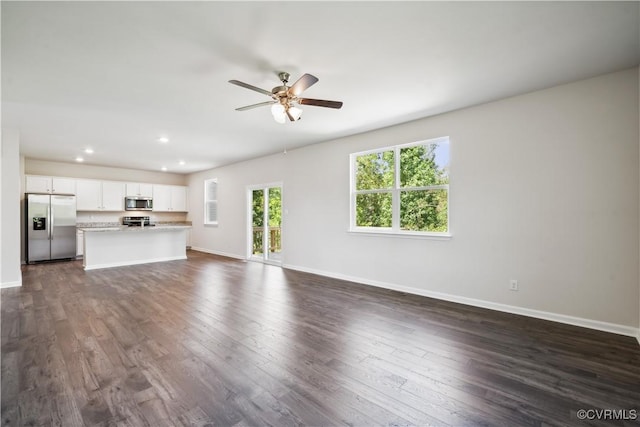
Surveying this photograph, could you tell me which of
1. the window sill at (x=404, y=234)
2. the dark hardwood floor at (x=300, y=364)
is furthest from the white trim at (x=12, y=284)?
the window sill at (x=404, y=234)

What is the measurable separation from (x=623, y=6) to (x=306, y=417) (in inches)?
135

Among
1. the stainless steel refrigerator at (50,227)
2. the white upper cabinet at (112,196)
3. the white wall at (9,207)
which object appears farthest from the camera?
the white upper cabinet at (112,196)

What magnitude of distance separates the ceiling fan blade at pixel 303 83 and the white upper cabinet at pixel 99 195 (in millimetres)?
7925

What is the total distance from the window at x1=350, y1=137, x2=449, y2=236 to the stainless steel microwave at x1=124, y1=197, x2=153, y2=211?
6956mm

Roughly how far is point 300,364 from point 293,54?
8.69ft

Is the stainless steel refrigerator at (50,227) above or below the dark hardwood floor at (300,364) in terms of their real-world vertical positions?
above

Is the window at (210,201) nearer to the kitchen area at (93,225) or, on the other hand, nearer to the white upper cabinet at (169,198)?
the white upper cabinet at (169,198)

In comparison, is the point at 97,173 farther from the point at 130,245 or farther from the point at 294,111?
the point at 294,111

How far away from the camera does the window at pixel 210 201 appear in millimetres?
9023

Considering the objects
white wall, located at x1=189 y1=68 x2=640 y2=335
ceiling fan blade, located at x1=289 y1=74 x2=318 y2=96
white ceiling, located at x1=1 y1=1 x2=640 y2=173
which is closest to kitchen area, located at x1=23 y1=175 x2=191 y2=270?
white ceiling, located at x1=1 y1=1 x2=640 y2=173

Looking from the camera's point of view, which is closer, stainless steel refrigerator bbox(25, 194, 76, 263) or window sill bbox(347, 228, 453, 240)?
window sill bbox(347, 228, 453, 240)

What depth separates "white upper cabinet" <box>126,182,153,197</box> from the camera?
8633 millimetres

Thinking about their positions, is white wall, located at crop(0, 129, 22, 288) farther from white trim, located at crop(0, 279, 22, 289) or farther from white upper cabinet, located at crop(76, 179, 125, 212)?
white upper cabinet, located at crop(76, 179, 125, 212)

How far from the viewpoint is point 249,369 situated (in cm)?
226
